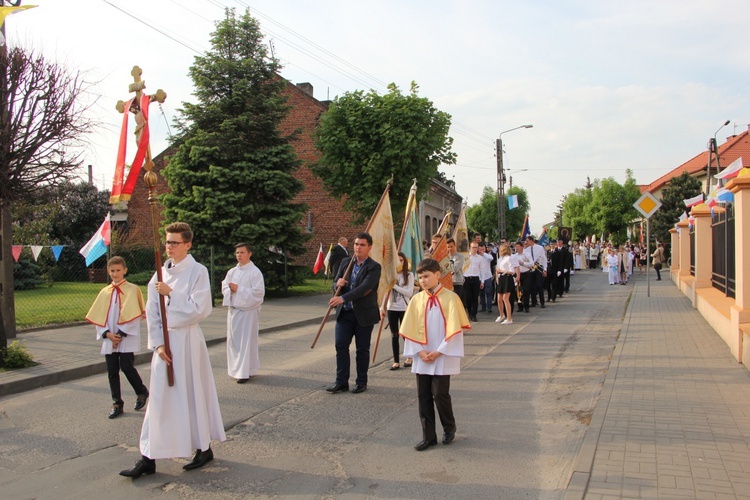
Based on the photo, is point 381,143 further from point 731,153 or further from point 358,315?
point 731,153

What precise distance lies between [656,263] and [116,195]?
3016cm

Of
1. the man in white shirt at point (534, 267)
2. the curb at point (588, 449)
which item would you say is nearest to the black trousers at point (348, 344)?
the curb at point (588, 449)

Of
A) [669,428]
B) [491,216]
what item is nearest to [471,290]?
[669,428]

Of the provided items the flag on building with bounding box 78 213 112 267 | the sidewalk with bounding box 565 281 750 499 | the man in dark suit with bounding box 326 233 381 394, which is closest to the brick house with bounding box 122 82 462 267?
the flag on building with bounding box 78 213 112 267

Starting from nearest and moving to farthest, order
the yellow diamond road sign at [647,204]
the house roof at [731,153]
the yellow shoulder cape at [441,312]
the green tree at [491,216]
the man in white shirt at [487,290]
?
1. the yellow shoulder cape at [441,312]
2. the man in white shirt at [487,290]
3. the yellow diamond road sign at [647,204]
4. the house roof at [731,153]
5. the green tree at [491,216]

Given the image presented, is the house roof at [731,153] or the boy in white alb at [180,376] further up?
the house roof at [731,153]

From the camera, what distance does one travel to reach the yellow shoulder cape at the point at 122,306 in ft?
22.4

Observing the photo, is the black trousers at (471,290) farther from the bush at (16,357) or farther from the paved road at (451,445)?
the bush at (16,357)

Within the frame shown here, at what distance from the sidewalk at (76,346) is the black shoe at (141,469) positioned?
406 centimetres

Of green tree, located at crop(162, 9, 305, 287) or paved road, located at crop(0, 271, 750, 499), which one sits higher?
green tree, located at crop(162, 9, 305, 287)

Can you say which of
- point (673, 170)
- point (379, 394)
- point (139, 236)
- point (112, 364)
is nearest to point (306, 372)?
point (379, 394)

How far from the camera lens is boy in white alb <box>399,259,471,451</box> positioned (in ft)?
17.4

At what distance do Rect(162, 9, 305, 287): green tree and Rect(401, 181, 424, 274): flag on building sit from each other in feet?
34.4

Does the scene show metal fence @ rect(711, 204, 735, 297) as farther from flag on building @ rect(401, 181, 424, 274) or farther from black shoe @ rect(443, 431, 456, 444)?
black shoe @ rect(443, 431, 456, 444)
